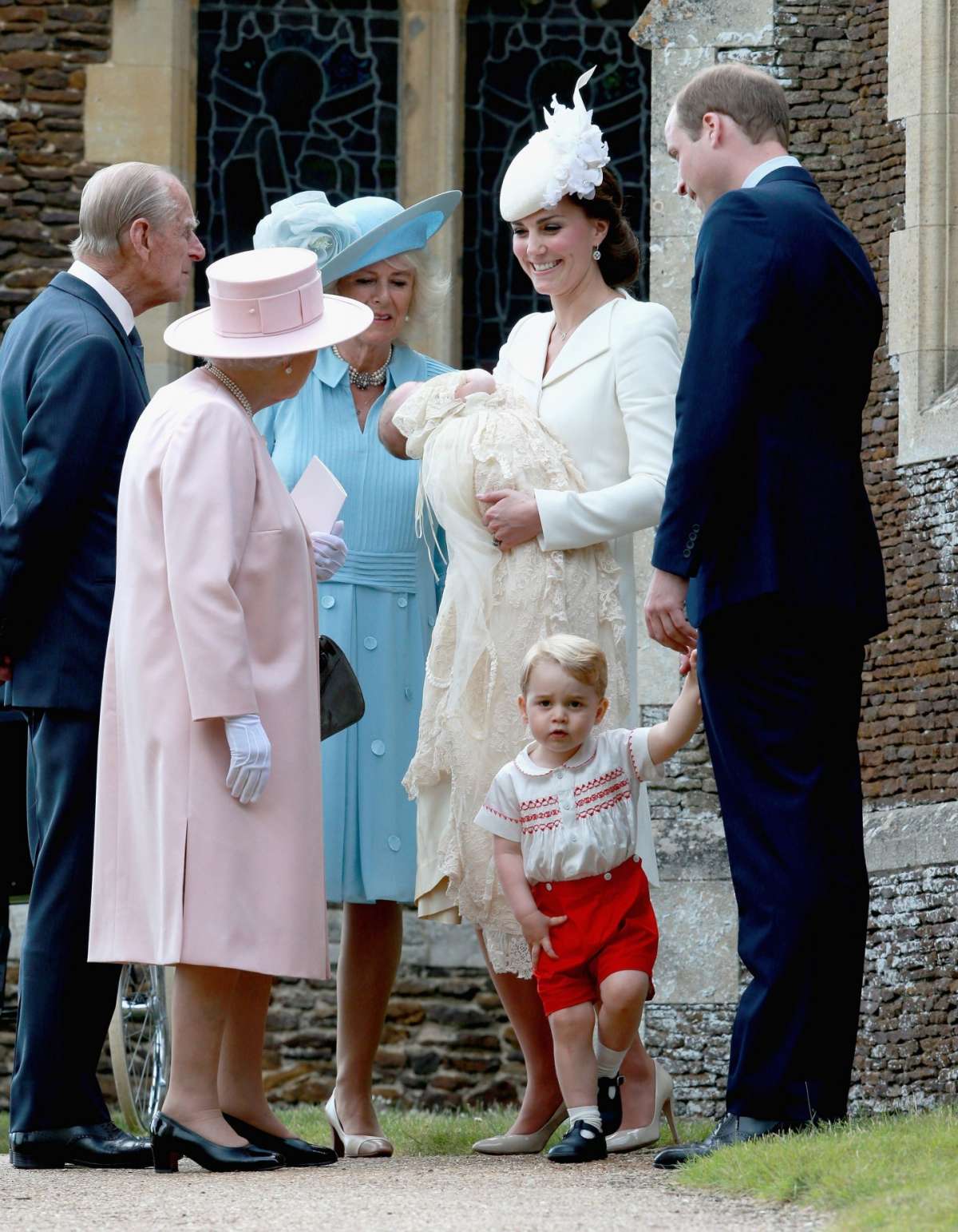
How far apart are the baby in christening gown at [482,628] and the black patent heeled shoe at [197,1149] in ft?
2.83

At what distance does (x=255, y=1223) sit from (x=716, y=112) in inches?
88.6

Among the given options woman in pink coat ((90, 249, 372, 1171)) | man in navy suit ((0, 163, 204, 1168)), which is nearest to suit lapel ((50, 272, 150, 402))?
man in navy suit ((0, 163, 204, 1168))

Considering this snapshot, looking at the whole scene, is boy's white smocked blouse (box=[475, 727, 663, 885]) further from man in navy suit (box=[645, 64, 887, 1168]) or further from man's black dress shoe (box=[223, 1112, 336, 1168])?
man's black dress shoe (box=[223, 1112, 336, 1168])

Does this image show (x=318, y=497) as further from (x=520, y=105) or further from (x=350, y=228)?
(x=520, y=105)

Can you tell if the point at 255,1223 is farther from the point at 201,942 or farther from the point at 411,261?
the point at 411,261

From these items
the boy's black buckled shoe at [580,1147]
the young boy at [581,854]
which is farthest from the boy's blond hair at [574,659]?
the boy's black buckled shoe at [580,1147]

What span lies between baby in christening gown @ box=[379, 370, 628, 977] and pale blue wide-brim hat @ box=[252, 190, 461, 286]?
52 centimetres

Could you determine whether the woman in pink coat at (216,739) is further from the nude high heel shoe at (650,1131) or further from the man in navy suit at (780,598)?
the man in navy suit at (780,598)

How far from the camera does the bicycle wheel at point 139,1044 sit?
6801 mm

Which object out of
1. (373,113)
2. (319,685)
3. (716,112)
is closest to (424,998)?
(373,113)

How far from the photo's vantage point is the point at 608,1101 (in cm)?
469

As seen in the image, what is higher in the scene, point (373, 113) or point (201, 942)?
point (373, 113)

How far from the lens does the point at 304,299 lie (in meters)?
4.61

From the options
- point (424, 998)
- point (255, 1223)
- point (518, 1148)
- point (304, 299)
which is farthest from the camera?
point (424, 998)
